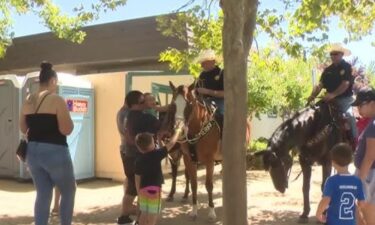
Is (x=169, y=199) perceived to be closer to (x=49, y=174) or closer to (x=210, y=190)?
(x=210, y=190)

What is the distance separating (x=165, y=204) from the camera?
10.2m

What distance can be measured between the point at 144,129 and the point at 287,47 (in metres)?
2.93

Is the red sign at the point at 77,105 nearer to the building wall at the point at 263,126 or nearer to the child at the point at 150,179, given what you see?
the child at the point at 150,179

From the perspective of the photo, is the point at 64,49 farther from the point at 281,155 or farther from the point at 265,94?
the point at 281,155

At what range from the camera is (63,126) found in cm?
575

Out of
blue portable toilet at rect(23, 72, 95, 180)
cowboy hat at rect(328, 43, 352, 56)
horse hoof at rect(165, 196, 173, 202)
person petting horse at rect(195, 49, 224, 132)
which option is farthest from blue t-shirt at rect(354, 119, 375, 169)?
blue portable toilet at rect(23, 72, 95, 180)

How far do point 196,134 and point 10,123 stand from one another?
656 cm

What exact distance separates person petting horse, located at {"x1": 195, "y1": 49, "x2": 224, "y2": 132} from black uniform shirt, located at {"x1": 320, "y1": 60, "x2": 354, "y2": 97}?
1687mm

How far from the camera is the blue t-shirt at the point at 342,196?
485cm

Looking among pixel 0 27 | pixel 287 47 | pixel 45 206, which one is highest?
pixel 0 27

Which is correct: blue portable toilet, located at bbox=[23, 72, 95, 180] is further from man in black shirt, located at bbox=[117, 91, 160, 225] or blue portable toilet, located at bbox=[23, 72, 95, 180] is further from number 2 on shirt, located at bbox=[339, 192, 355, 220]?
number 2 on shirt, located at bbox=[339, 192, 355, 220]

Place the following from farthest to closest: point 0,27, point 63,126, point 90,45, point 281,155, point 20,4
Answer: point 90,45, point 0,27, point 20,4, point 281,155, point 63,126

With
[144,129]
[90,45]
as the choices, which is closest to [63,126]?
[144,129]

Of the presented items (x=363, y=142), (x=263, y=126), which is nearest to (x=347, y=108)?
(x=363, y=142)
